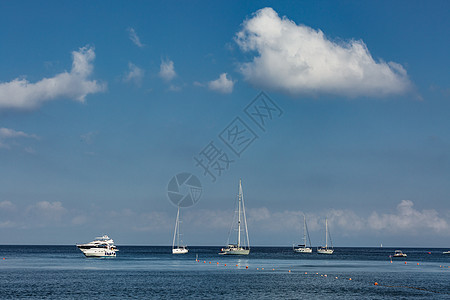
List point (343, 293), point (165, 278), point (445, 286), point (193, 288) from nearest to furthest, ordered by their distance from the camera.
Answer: point (343, 293), point (193, 288), point (445, 286), point (165, 278)

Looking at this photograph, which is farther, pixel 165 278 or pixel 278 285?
pixel 165 278

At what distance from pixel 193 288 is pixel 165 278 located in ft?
83.2

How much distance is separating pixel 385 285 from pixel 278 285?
24.1 metres

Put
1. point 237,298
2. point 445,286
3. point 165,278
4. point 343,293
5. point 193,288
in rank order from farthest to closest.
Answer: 1. point 165,278
2. point 445,286
3. point 193,288
4. point 343,293
5. point 237,298

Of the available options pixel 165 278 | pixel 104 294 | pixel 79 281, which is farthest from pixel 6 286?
pixel 165 278

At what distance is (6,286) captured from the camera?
112 meters

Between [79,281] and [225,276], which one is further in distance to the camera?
[225,276]

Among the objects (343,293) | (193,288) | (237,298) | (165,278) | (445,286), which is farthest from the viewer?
(165,278)

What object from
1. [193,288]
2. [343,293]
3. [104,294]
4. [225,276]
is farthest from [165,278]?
[343,293]

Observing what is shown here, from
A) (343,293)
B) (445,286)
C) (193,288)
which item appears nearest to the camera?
(343,293)

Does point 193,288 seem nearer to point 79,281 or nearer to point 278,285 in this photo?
point 278,285

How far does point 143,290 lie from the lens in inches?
4247

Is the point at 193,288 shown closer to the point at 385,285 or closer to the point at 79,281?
the point at 79,281

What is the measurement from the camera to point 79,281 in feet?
412
